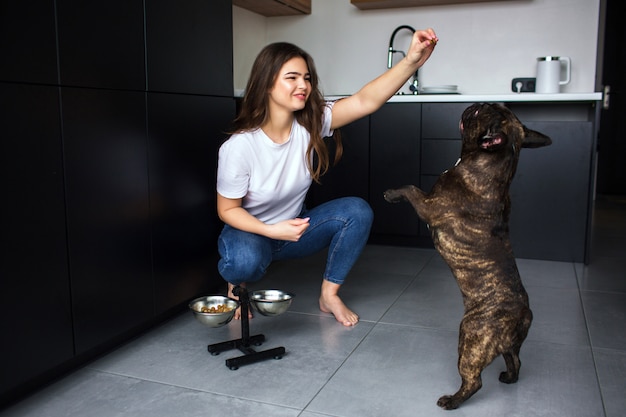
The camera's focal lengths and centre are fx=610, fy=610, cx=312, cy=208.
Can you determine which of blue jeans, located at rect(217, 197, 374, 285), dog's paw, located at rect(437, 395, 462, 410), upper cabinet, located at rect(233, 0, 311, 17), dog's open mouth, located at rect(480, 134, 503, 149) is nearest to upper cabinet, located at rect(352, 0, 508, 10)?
upper cabinet, located at rect(233, 0, 311, 17)

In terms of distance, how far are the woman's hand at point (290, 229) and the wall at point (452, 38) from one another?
7.50 feet

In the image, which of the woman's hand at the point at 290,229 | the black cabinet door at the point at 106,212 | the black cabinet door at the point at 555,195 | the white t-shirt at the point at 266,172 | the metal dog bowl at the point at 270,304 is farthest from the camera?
the black cabinet door at the point at 555,195

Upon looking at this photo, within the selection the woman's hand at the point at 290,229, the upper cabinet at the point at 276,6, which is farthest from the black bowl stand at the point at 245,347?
the upper cabinet at the point at 276,6

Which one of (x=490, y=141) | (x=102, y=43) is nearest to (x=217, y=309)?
(x=102, y=43)

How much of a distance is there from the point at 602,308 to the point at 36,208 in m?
2.15

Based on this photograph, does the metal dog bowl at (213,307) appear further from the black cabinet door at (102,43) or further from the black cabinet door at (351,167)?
the black cabinet door at (351,167)

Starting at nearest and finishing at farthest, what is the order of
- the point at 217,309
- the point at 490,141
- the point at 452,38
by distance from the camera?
the point at 490,141 → the point at 217,309 → the point at 452,38

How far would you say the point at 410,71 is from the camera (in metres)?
1.96

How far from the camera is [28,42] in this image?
5.04ft

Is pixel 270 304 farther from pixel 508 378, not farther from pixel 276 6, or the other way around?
pixel 276 6

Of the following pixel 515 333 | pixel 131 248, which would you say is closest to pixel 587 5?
pixel 515 333

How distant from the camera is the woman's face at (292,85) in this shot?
2.08 meters

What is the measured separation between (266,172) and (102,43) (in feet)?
2.22

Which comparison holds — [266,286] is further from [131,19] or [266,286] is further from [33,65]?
[33,65]
